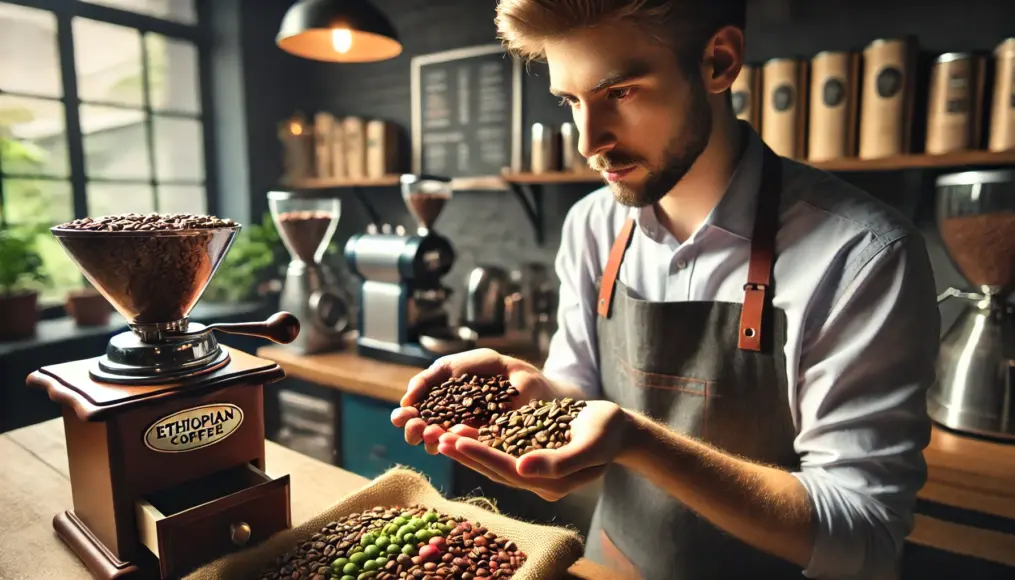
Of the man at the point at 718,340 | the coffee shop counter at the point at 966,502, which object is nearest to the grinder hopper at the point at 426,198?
the coffee shop counter at the point at 966,502

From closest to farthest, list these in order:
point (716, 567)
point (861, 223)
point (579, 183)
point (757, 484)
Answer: point (757, 484) → point (861, 223) → point (716, 567) → point (579, 183)

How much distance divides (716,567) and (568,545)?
0.51m

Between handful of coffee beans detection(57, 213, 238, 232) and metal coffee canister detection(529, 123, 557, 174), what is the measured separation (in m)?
1.67

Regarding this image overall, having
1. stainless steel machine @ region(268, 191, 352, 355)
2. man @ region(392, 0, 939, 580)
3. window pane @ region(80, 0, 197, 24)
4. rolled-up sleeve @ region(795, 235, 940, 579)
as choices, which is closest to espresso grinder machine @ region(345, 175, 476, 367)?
stainless steel machine @ region(268, 191, 352, 355)

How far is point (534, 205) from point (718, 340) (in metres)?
1.71

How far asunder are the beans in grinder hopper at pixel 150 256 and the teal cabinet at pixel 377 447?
128cm

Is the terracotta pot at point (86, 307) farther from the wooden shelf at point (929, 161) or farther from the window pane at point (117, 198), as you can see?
the wooden shelf at point (929, 161)

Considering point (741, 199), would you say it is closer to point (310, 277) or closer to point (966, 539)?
point (966, 539)

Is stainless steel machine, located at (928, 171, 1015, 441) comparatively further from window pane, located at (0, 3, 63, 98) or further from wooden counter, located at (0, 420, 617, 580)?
window pane, located at (0, 3, 63, 98)

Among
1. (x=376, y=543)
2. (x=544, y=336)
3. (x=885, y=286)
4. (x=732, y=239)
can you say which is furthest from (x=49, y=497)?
(x=544, y=336)

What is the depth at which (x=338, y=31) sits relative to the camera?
194 cm

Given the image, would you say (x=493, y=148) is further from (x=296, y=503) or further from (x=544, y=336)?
(x=296, y=503)

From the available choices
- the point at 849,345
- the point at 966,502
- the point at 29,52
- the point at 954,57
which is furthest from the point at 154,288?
the point at 29,52

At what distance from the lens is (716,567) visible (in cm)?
127
